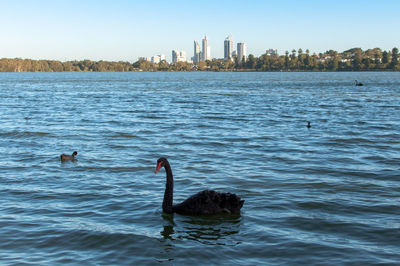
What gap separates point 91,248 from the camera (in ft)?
28.9

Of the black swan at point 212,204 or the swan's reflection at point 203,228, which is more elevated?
the black swan at point 212,204

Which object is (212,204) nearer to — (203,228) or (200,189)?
(203,228)

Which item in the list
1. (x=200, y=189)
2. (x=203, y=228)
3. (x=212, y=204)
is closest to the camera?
(x=203, y=228)

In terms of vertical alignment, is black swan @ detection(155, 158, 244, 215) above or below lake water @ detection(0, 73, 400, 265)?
above

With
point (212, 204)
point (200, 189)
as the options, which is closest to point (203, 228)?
point (212, 204)

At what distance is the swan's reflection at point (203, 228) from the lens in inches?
366

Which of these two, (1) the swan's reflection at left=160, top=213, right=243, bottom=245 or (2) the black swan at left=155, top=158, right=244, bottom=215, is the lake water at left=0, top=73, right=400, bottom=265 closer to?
(1) the swan's reflection at left=160, top=213, right=243, bottom=245

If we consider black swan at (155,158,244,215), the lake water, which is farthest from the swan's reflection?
black swan at (155,158,244,215)

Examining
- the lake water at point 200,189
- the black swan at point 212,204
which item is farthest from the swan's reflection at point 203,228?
the black swan at point 212,204

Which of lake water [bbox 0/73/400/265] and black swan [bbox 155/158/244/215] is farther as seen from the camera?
black swan [bbox 155/158/244/215]

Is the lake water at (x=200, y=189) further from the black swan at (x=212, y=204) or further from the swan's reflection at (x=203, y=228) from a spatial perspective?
the black swan at (x=212, y=204)

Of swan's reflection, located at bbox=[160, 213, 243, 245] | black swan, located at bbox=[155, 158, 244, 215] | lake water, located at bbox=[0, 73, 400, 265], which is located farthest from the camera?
black swan, located at bbox=[155, 158, 244, 215]

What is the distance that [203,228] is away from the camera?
9.91 m

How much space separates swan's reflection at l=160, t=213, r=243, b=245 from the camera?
9.30 m
